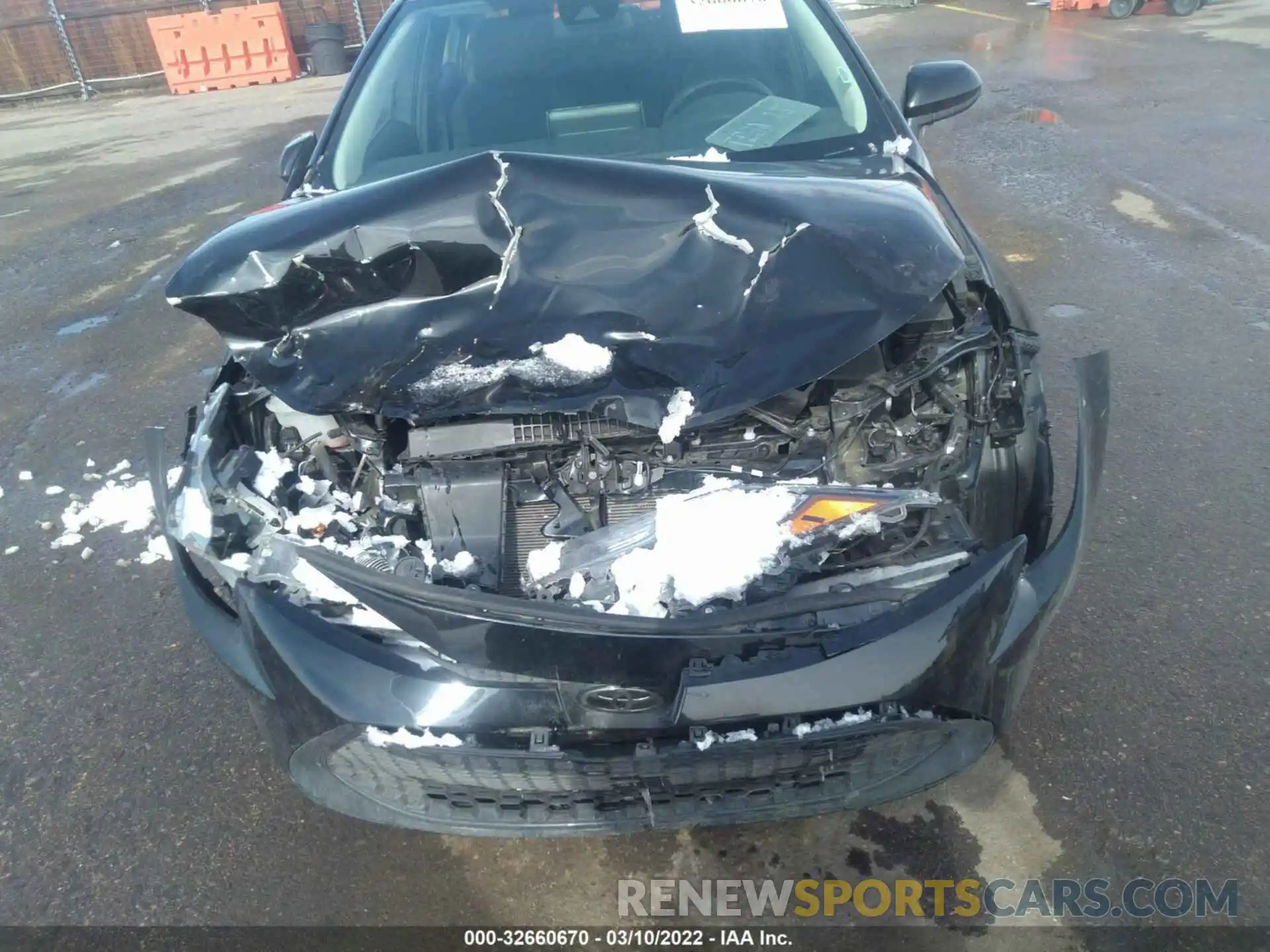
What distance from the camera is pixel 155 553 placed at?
333cm

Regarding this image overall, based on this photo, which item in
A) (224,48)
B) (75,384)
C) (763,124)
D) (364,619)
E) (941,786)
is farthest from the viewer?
(224,48)

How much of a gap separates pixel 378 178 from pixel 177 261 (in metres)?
4.50

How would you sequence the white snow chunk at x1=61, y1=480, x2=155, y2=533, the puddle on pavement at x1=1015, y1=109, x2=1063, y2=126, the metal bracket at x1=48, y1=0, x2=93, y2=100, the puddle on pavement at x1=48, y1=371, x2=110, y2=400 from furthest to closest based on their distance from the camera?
the metal bracket at x1=48, y1=0, x2=93, y2=100
the puddle on pavement at x1=1015, y1=109, x2=1063, y2=126
the puddle on pavement at x1=48, y1=371, x2=110, y2=400
the white snow chunk at x1=61, y1=480, x2=155, y2=533

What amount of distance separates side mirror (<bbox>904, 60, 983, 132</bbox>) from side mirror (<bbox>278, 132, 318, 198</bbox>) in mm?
2187

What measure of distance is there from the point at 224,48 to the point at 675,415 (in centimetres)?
1615

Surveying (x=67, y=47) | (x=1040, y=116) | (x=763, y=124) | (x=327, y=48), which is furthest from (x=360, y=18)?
(x=763, y=124)

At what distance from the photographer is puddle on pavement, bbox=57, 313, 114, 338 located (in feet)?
18.1

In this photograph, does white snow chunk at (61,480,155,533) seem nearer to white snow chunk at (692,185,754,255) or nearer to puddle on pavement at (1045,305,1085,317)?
white snow chunk at (692,185,754,255)

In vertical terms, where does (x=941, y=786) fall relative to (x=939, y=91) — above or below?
below

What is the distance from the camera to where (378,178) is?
299cm

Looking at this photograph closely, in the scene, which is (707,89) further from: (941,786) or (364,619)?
(941,786)

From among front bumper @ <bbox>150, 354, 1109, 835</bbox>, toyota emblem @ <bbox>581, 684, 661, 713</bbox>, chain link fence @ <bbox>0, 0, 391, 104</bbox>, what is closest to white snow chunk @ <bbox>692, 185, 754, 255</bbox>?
front bumper @ <bbox>150, 354, 1109, 835</bbox>

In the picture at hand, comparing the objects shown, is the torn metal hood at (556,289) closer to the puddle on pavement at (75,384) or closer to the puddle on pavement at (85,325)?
the puddle on pavement at (75,384)

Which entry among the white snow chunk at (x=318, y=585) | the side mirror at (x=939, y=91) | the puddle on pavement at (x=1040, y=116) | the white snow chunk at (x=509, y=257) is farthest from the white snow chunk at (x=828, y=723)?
the puddle on pavement at (x=1040, y=116)
